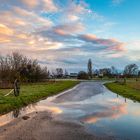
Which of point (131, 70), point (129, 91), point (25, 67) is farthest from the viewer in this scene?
point (131, 70)

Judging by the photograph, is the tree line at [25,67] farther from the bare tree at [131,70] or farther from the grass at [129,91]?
the bare tree at [131,70]

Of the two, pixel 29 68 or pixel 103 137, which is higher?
pixel 29 68

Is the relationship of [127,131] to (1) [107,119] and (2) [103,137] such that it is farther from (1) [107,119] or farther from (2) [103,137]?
(1) [107,119]

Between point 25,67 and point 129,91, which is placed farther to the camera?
point 25,67

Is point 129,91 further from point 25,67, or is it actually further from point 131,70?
point 131,70

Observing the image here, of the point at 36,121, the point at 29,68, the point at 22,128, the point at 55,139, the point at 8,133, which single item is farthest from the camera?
the point at 29,68

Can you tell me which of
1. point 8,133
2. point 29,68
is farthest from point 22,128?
point 29,68

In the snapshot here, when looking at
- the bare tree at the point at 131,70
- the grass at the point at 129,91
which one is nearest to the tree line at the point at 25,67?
the grass at the point at 129,91

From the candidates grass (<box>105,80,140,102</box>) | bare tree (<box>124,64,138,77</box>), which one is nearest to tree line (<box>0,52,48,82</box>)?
grass (<box>105,80,140,102</box>)

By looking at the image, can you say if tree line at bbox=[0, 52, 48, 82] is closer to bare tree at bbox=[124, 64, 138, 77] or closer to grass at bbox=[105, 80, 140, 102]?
grass at bbox=[105, 80, 140, 102]

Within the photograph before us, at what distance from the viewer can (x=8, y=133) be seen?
1124 centimetres

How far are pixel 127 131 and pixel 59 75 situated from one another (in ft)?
529

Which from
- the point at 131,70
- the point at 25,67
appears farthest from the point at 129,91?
the point at 131,70

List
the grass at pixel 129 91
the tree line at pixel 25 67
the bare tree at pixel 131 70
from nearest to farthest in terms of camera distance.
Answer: the grass at pixel 129 91 < the tree line at pixel 25 67 < the bare tree at pixel 131 70
